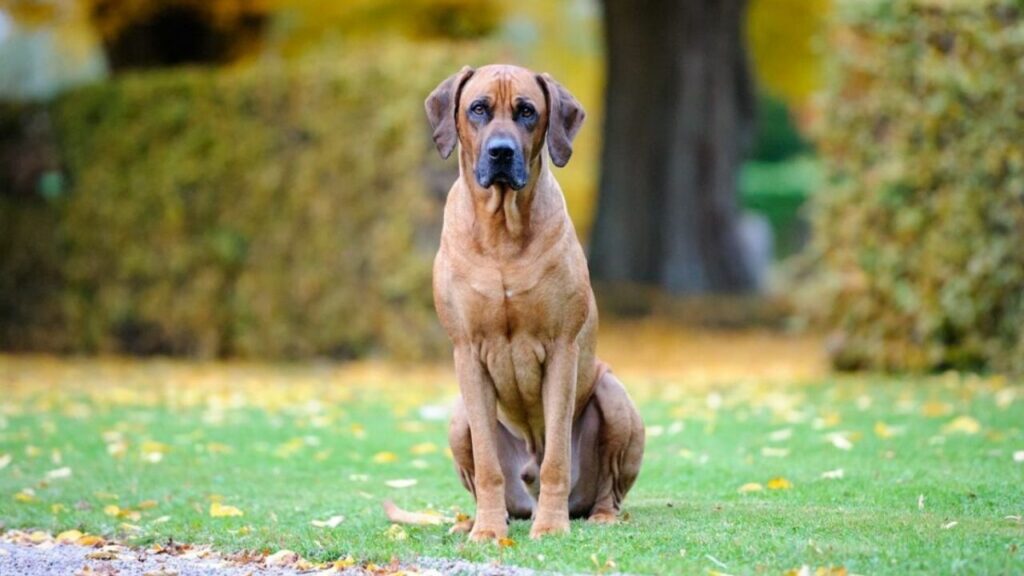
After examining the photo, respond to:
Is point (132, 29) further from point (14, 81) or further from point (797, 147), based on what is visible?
point (797, 147)

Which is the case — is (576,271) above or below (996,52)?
below

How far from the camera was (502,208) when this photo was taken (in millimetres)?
5664

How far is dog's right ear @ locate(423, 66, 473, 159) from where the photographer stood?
5766 millimetres

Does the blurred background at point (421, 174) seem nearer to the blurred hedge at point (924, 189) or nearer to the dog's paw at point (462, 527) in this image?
the blurred hedge at point (924, 189)

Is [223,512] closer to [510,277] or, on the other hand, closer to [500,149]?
[510,277]

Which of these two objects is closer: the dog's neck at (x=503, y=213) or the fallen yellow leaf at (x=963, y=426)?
the dog's neck at (x=503, y=213)

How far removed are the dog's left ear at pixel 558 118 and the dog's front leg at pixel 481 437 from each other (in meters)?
0.86

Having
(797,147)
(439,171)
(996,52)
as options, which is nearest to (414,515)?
(996,52)

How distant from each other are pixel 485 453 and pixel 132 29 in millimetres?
13860

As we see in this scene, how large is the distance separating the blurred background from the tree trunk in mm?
39

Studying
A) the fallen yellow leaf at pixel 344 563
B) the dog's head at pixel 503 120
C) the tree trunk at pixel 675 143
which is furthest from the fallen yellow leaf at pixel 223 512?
the tree trunk at pixel 675 143

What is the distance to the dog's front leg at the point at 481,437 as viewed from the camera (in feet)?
18.6

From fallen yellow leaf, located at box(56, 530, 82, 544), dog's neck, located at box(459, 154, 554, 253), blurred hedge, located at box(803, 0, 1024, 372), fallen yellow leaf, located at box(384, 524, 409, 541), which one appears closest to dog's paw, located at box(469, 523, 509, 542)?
fallen yellow leaf, located at box(384, 524, 409, 541)

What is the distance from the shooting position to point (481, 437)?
5.68 meters
